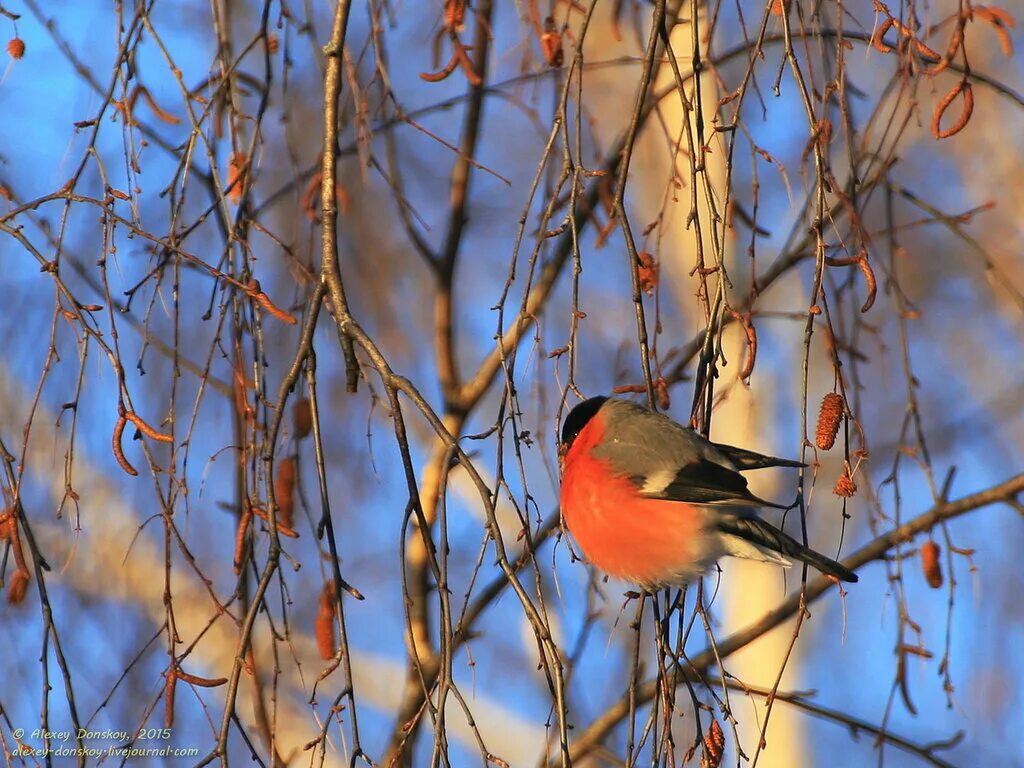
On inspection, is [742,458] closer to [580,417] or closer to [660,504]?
[660,504]

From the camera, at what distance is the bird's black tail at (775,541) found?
65.9 inches

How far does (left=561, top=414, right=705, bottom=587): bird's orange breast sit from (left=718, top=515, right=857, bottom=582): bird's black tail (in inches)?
2.1

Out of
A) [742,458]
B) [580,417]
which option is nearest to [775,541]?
[742,458]

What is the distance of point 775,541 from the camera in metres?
1.86

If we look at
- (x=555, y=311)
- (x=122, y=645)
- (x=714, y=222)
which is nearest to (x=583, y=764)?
(x=122, y=645)

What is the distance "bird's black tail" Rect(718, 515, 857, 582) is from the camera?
167 cm

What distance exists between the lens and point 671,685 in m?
1.46

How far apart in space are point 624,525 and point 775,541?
0.93ft

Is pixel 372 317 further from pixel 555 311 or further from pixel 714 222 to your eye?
pixel 714 222

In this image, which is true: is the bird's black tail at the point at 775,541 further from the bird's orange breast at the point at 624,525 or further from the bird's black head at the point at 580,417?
the bird's black head at the point at 580,417

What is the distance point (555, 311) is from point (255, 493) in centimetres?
429

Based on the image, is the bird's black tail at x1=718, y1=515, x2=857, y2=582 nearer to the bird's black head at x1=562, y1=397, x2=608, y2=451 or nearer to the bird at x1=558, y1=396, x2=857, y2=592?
the bird at x1=558, y1=396, x2=857, y2=592

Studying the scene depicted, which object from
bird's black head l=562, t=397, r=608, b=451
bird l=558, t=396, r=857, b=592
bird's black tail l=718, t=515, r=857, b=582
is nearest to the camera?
bird's black tail l=718, t=515, r=857, b=582

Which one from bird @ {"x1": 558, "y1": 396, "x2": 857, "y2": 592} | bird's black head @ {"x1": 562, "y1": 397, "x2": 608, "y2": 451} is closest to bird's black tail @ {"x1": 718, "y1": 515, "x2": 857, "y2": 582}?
bird @ {"x1": 558, "y1": 396, "x2": 857, "y2": 592}
